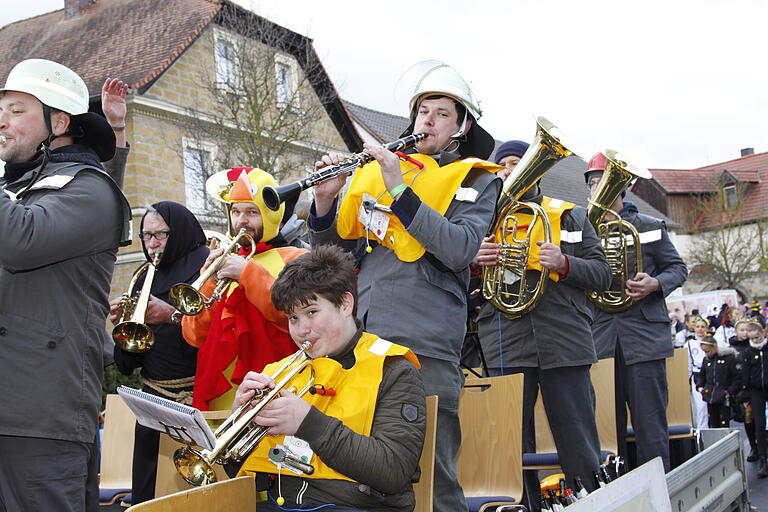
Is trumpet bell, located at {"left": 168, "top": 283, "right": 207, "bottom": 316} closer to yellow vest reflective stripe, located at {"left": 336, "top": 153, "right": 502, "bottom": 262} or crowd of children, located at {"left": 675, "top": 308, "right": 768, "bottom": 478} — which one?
yellow vest reflective stripe, located at {"left": 336, "top": 153, "right": 502, "bottom": 262}

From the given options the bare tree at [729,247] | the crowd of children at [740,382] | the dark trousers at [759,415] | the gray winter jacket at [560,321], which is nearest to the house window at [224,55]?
the crowd of children at [740,382]

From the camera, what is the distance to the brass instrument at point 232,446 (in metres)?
2.60

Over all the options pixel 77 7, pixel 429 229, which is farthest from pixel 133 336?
pixel 77 7

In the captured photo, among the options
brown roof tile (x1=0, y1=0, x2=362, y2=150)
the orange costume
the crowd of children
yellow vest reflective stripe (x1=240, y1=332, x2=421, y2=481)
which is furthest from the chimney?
yellow vest reflective stripe (x1=240, y1=332, x2=421, y2=481)

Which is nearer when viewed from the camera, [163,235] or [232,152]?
[163,235]

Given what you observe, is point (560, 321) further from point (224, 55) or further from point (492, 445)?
point (224, 55)

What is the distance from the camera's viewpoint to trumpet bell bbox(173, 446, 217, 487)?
266 centimetres

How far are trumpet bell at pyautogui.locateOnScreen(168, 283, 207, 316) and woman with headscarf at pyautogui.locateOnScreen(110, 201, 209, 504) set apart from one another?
217 millimetres

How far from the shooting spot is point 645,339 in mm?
5309

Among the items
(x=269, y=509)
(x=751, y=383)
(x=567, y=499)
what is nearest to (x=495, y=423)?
(x=567, y=499)

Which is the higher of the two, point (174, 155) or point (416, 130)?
point (174, 155)

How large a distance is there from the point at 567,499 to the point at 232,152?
15.0 m

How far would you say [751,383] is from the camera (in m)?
9.35

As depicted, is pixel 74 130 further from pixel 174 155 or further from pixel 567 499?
pixel 174 155
